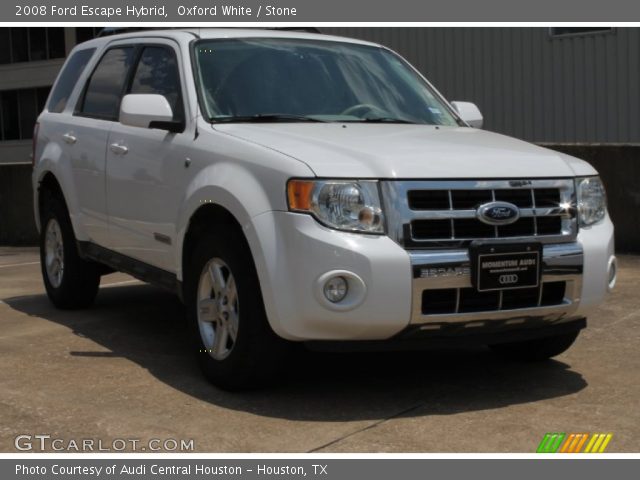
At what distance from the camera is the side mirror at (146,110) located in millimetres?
5891

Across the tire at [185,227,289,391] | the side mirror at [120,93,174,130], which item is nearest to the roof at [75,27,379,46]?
the side mirror at [120,93,174,130]

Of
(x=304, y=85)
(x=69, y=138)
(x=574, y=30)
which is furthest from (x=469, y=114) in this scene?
(x=574, y=30)

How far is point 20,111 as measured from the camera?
3841 cm

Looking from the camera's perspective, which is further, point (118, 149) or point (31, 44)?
point (31, 44)

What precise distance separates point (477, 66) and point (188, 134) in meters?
11.9

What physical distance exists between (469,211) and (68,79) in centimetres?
412

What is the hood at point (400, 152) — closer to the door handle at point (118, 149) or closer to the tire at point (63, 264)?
the door handle at point (118, 149)

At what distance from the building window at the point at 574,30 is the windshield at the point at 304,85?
9770 mm

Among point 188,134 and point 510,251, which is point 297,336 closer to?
point 510,251

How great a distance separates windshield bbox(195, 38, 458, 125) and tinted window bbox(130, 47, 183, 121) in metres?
0.18

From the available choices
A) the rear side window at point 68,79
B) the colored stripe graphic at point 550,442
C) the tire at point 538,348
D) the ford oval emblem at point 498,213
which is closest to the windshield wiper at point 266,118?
the ford oval emblem at point 498,213

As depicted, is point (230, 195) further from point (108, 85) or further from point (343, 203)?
point (108, 85)

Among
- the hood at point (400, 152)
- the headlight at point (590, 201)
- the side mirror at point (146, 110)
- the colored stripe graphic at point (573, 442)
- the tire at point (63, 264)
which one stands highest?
the side mirror at point (146, 110)
